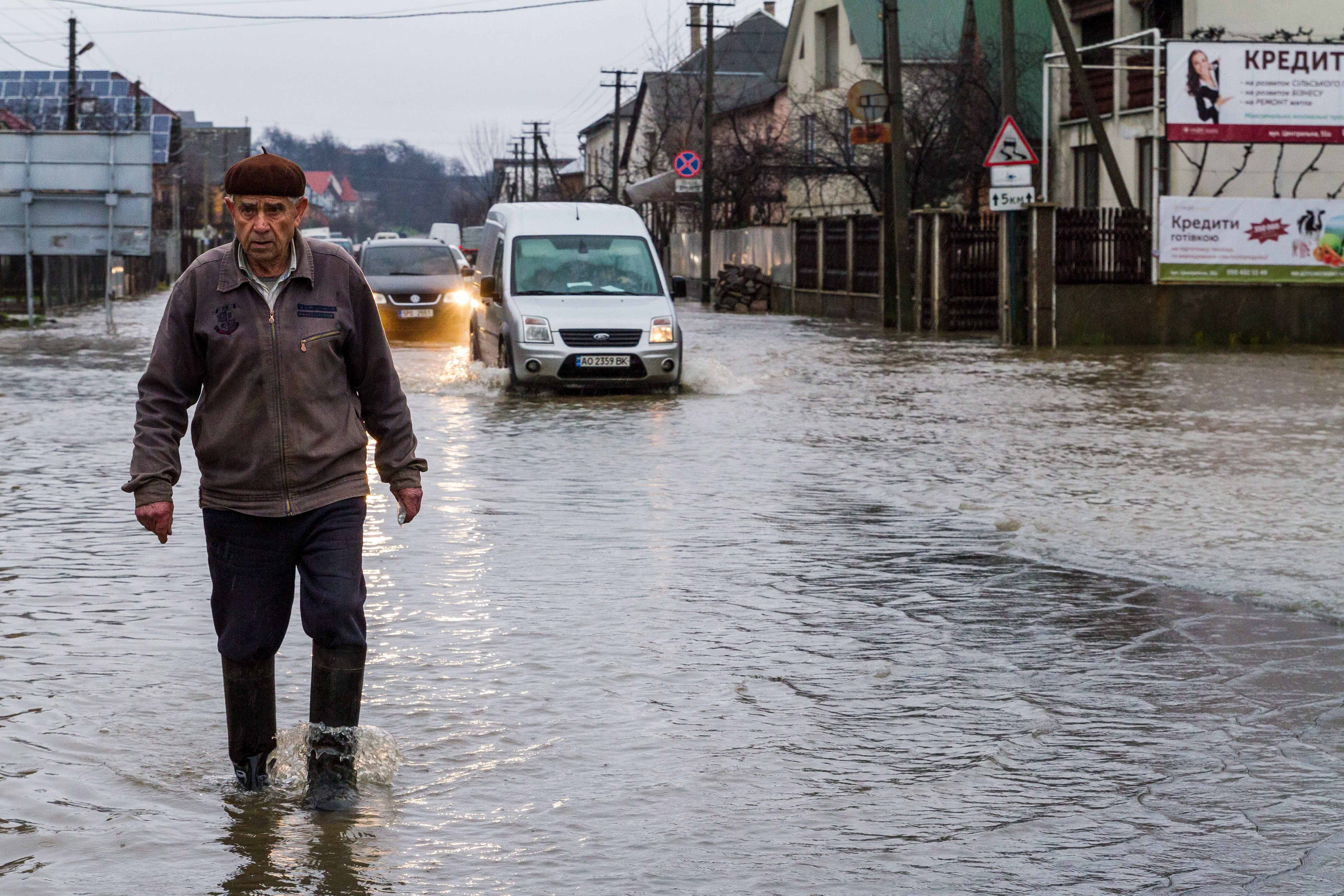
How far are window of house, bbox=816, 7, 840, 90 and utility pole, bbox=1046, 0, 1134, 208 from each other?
28805 mm

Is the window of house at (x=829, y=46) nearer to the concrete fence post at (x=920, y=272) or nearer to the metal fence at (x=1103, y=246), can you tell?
the concrete fence post at (x=920, y=272)

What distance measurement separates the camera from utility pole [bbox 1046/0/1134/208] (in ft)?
88.0

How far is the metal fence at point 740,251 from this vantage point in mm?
44156

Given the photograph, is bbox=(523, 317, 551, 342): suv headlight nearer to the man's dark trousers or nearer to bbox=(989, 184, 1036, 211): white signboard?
bbox=(989, 184, 1036, 211): white signboard

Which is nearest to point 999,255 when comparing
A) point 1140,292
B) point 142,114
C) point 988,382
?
point 1140,292

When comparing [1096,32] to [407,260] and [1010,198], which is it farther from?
[407,260]

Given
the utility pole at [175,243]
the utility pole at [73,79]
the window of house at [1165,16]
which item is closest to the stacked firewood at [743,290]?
the window of house at [1165,16]

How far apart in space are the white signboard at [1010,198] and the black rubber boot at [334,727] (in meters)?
21.3

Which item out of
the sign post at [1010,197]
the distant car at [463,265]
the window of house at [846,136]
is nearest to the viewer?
the sign post at [1010,197]

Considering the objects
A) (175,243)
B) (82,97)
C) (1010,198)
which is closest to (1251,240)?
(1010,198)

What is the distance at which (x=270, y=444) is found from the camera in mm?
4789

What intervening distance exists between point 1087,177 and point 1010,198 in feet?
43.5

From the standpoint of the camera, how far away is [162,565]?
8531 millimetres

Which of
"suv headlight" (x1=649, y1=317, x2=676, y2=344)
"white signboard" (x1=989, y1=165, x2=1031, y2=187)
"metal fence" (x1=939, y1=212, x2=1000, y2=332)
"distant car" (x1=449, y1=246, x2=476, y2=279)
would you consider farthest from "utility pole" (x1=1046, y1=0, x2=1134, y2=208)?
"suv headlight" (x1=649, y1=317, x2=676, y2=344)
